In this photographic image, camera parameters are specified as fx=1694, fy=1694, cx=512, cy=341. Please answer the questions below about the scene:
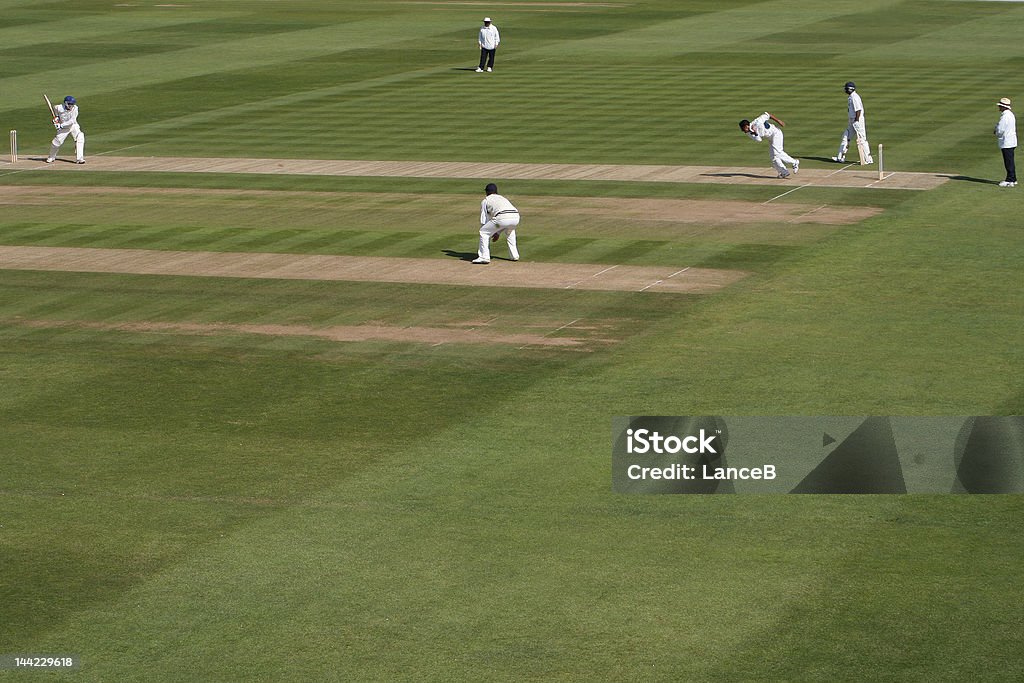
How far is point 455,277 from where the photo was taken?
94.2 feet

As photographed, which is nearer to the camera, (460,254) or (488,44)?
(460,254)

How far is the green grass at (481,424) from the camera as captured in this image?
14.4 metres

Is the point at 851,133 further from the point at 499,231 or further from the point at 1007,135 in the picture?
the point at 499,231

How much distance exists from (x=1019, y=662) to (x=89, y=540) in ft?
28.8

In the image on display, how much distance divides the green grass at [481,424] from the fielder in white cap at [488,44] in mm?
15273

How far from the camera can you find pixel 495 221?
2917 cm

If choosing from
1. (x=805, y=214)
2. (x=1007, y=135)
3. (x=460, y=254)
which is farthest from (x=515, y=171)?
(x=1007, y=135)

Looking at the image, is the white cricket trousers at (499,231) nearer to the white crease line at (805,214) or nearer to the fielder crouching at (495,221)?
the fielder crouching at (495,221)

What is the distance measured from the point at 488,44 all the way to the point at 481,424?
43087 mm

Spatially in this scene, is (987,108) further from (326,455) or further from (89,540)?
(89,540)

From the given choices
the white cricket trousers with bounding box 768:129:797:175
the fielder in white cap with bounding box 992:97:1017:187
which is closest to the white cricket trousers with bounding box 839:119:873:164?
the white cricket trousers with bounding box 768:129:797:175

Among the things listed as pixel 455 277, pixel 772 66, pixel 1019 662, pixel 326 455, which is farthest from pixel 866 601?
pixel 772 66

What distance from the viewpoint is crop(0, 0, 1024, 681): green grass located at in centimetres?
1435

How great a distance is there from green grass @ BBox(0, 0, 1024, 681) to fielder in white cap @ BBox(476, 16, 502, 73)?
15273 millimetres
